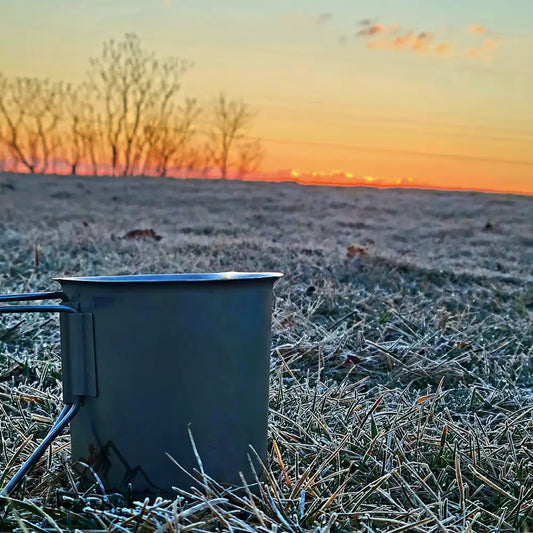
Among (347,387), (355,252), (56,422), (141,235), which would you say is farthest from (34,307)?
(141,235)

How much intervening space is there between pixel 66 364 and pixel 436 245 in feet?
26.2

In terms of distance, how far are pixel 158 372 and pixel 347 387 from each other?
1339 mm

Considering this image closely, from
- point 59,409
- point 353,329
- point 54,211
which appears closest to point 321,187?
point 54,211

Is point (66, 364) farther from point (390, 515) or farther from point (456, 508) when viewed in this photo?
point (456, 508)

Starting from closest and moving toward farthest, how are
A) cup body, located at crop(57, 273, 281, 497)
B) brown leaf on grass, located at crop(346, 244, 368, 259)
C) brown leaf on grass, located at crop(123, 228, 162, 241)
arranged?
cup body, located at crop(57, 273, 281, 497)
brown leaf on grass, located at crop(346, 244, 368, 259)
brown leaf on grass, located at crop(123, 228, 162, 241)

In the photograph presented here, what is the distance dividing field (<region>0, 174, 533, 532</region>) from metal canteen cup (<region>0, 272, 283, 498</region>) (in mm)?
100

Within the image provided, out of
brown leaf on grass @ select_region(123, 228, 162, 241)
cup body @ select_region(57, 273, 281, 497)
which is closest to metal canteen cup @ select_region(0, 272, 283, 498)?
cup body @ select_region(57, 273, 281, 497)

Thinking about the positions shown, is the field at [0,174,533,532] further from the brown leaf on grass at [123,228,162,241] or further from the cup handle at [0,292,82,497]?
the brown leaf on grass at [123,228,162,241]

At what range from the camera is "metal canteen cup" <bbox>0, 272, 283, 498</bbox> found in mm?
1512

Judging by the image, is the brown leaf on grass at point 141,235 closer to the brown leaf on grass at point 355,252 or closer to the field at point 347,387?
the field at point 347,387

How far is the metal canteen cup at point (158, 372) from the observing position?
1.51 m

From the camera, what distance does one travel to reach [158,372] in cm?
152

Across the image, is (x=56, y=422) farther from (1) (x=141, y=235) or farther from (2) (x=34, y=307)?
(1) (x=141, y=235)

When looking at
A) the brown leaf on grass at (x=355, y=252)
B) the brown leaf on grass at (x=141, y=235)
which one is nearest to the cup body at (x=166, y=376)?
the brown leaf on grass at (x=355, y=252)
